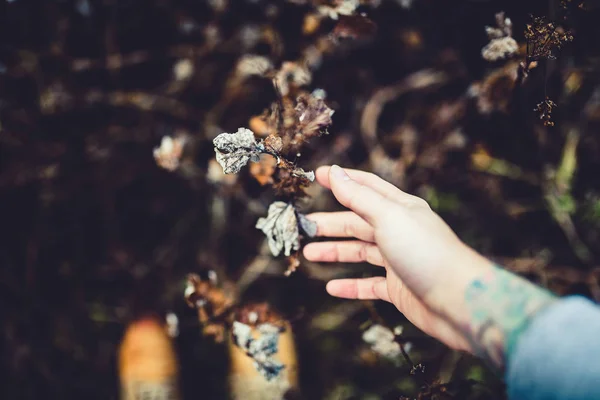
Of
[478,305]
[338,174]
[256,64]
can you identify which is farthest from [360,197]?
[256,64]

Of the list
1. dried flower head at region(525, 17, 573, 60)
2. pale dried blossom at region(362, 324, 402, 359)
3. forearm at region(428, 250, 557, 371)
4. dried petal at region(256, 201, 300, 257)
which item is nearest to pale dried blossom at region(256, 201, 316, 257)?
dried petal at region(256, 201, 300, 257)

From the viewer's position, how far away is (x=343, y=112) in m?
2.04

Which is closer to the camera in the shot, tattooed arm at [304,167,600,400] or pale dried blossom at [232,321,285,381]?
tattooed arm at [304,167,600,400]

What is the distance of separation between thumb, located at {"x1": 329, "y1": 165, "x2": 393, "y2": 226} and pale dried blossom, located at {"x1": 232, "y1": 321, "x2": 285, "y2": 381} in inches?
16.9

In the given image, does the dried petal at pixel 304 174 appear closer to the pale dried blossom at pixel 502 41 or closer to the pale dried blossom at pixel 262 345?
the pale dried blossom at pixel 262 345

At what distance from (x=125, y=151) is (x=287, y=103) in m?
1.09

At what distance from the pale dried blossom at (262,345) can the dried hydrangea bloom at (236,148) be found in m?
0.49

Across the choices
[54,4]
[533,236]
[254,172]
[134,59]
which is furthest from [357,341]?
[54,4]

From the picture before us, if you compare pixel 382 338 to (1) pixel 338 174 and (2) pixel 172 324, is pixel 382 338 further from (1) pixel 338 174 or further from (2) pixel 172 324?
(2) pixel 172 324

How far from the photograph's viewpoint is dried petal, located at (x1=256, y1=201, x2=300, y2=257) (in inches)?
44.4

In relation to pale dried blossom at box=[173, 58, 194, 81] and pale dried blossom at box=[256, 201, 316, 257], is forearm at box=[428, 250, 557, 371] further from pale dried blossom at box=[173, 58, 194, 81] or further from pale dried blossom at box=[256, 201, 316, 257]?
pale dried blossom at box=[173, 58, 194, 81]

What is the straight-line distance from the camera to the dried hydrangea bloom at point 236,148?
0.94 m

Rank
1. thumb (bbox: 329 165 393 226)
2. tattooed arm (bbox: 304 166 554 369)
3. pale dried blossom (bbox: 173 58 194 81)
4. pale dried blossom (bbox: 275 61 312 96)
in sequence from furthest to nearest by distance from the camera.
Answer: pale dried blossom (bbox: 173 58 194 81) → pale dried blossom (bbox: 275 61 312 96) → thumb (bbox: 329 165 393 226) → tattooed arm (bbox: 304 166 554 369)

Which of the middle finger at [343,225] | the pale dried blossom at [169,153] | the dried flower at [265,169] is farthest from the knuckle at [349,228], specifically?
the pale dried blossom at [169,153]
